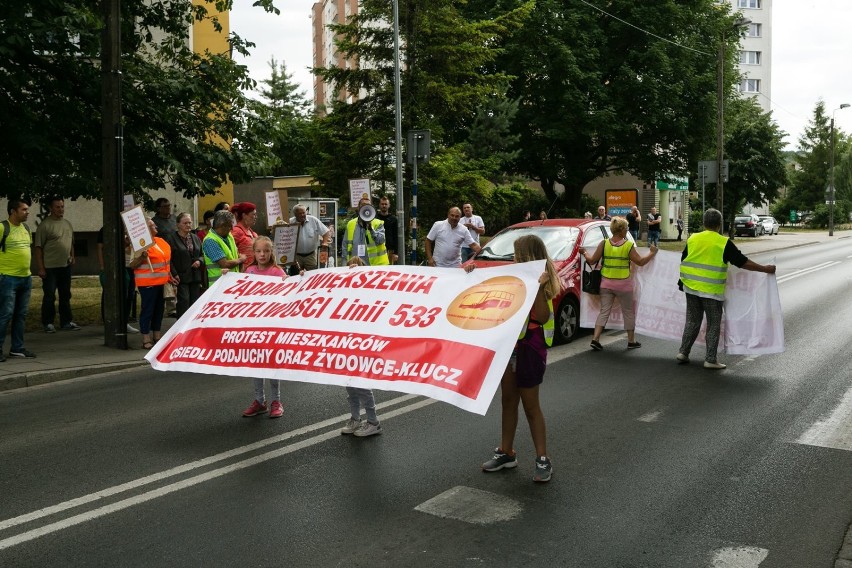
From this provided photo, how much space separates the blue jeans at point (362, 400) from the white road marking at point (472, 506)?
154cm

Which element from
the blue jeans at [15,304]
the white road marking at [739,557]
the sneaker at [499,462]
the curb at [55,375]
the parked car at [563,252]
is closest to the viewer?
the white road marking at [739,557]

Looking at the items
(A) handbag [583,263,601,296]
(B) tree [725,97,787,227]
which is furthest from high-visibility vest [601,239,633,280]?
(B) tree [725,97,787,227]

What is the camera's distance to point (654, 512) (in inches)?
206

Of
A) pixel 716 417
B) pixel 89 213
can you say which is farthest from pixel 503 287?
pixel 89 213

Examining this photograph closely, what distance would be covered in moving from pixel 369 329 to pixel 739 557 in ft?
10.1

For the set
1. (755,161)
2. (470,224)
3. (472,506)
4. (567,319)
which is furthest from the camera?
(755,161)

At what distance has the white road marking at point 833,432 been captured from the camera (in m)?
6.79

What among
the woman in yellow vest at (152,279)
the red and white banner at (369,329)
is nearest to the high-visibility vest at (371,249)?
the woman in yellow vest at (152,279)

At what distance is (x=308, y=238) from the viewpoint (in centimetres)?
1437

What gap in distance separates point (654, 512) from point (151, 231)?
8.72m

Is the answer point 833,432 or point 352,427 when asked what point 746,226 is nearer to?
point 833,432

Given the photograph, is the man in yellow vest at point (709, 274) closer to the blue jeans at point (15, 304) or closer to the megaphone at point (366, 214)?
the megaphone at point (366, 214)

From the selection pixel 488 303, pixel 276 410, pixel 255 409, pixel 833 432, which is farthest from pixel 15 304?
pixel 833 432

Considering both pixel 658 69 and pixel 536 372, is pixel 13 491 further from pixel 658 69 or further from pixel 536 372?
pixel 658 69
